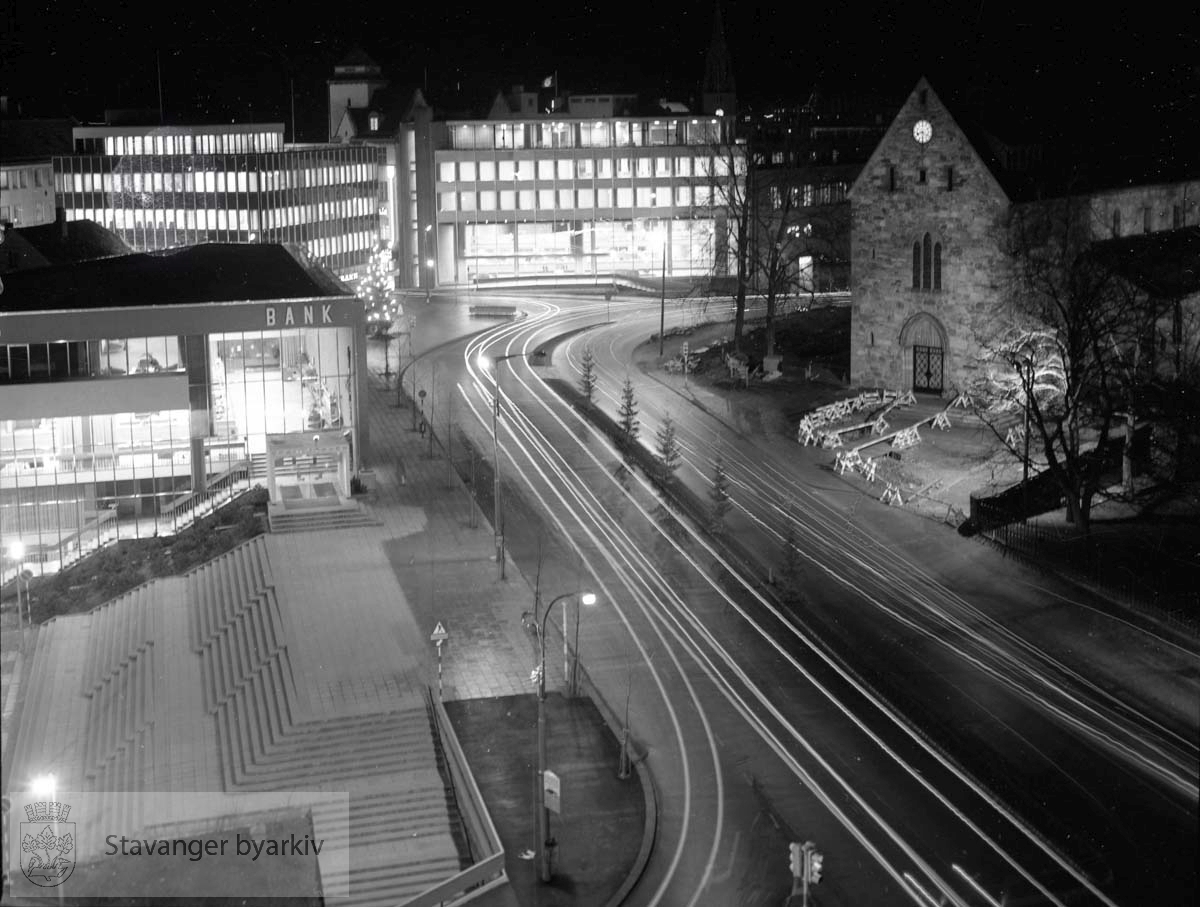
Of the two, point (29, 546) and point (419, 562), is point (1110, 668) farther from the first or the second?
point (29, 546)

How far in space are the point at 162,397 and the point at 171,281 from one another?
5.62m

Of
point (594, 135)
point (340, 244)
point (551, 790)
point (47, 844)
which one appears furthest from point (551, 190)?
point (551, 790)

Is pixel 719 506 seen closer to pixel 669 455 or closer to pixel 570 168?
pixel 669 455

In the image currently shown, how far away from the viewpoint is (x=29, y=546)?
5322 centimetres

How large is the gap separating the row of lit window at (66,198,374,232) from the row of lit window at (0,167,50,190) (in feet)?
47.9

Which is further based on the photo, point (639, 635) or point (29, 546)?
point (29, 546)

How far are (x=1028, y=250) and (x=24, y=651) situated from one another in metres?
42.2

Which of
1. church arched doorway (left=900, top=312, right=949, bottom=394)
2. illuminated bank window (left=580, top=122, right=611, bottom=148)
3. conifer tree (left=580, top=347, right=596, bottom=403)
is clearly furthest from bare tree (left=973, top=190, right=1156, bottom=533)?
illuminated bank window (left=580, top=122, right=611, bottom=148)

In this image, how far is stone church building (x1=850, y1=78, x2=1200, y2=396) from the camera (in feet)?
218

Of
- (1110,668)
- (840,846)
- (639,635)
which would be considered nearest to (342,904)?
(840,846)

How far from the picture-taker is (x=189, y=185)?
115 m

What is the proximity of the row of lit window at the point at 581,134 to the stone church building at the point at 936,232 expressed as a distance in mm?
50711

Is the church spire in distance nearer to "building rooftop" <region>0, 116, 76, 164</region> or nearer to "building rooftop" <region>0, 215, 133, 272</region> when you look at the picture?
"building rooftop" <region>0, 215, 133, 272</region>

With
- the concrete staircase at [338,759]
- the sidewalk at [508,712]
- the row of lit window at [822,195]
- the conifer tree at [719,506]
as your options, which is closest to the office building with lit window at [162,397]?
the sidewalk at [508,712]
